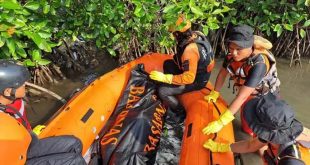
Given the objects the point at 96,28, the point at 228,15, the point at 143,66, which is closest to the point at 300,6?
the point at 228,15

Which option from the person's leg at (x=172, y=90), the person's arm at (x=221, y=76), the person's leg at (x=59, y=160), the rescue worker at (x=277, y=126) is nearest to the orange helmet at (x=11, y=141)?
the person's leg at (x=59, y=160)

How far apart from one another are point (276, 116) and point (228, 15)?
10.9ft

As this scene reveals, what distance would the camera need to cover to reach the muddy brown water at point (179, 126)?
3809 millimetres

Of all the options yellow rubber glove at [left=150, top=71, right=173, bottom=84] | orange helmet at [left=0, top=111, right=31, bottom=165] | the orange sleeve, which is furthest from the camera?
yellow rubber glove at [left=150, top=71, right=173, bottom=84]

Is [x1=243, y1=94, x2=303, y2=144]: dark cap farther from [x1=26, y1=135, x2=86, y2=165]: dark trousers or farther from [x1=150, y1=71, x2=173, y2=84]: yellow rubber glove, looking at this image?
[x1=150, y1=71, x2=173, y2=84]: yellow rubber glove

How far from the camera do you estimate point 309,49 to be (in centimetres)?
557

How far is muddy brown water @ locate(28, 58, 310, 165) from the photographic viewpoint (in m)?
3.81

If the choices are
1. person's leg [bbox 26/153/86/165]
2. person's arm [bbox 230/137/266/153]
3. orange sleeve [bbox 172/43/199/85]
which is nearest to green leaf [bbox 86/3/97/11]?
orange sleeve [bbox 172/43/199/85]

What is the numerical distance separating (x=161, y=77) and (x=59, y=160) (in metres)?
1.60

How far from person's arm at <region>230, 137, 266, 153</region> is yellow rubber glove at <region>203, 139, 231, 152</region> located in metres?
0.05

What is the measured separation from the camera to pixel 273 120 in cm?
215

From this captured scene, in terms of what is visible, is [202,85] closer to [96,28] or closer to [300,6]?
[96,28]

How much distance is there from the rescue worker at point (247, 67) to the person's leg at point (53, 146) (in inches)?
44.4

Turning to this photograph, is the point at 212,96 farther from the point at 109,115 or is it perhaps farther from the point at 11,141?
the point at 11,141
